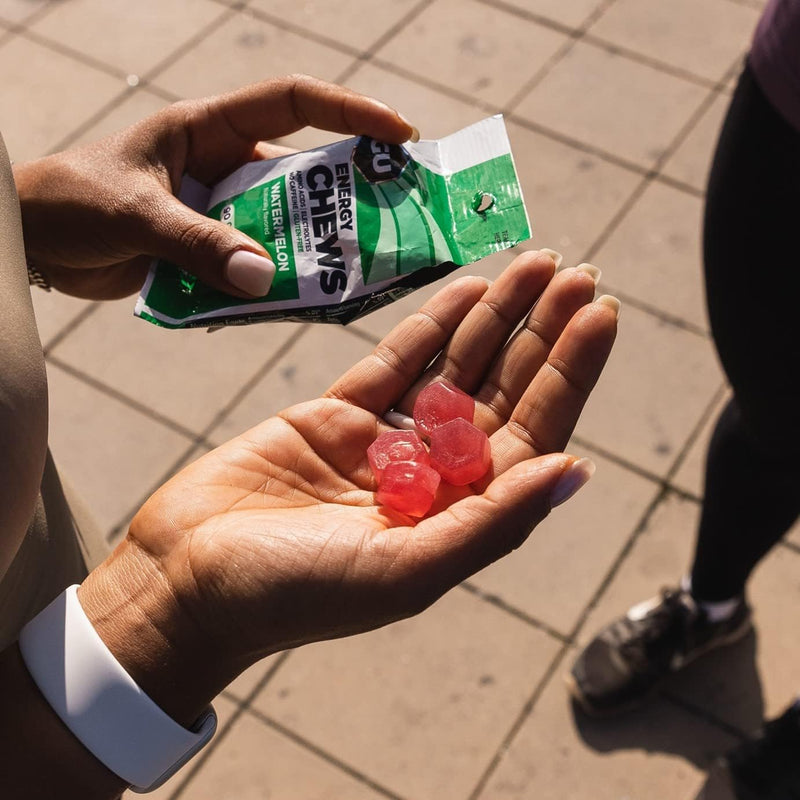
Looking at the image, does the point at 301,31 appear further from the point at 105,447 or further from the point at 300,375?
the point at 105,447

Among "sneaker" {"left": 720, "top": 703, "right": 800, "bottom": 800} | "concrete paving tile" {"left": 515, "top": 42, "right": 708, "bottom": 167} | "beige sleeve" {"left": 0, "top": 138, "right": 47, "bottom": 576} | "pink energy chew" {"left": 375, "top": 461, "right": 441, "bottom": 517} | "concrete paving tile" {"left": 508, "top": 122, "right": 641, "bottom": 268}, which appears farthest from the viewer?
"concrete paving tile" {"left": 515, "top": 42, "right": 708, "bottom": 167}

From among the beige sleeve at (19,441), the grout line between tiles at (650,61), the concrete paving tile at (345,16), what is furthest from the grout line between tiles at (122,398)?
the grout line between tiles at (650,61)

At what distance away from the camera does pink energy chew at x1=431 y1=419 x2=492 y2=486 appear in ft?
5.68

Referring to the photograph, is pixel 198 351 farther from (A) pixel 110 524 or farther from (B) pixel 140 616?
(B) pixel 140 616

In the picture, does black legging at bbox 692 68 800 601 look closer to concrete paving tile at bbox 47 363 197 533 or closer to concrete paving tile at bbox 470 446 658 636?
concrete paving tile at bbox 470 446 658 636

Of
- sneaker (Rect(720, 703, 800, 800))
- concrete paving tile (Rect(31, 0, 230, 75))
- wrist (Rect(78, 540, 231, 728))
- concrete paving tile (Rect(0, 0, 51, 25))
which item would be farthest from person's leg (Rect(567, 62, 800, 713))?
concrete paving tile (Rect(0, 0, 51, 25))

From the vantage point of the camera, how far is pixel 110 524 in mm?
3012

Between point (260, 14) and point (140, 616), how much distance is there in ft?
11.8

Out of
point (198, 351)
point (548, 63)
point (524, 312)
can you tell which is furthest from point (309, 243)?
point (548, 63)

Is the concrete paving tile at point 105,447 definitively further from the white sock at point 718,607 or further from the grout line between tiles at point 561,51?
the grout line between tiles at point 561,51

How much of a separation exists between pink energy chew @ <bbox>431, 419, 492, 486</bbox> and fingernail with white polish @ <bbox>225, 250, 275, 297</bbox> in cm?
41

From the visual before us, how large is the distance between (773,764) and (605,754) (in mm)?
429

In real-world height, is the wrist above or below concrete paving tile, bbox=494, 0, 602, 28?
above

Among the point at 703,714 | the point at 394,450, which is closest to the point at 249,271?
the point at 394,450
